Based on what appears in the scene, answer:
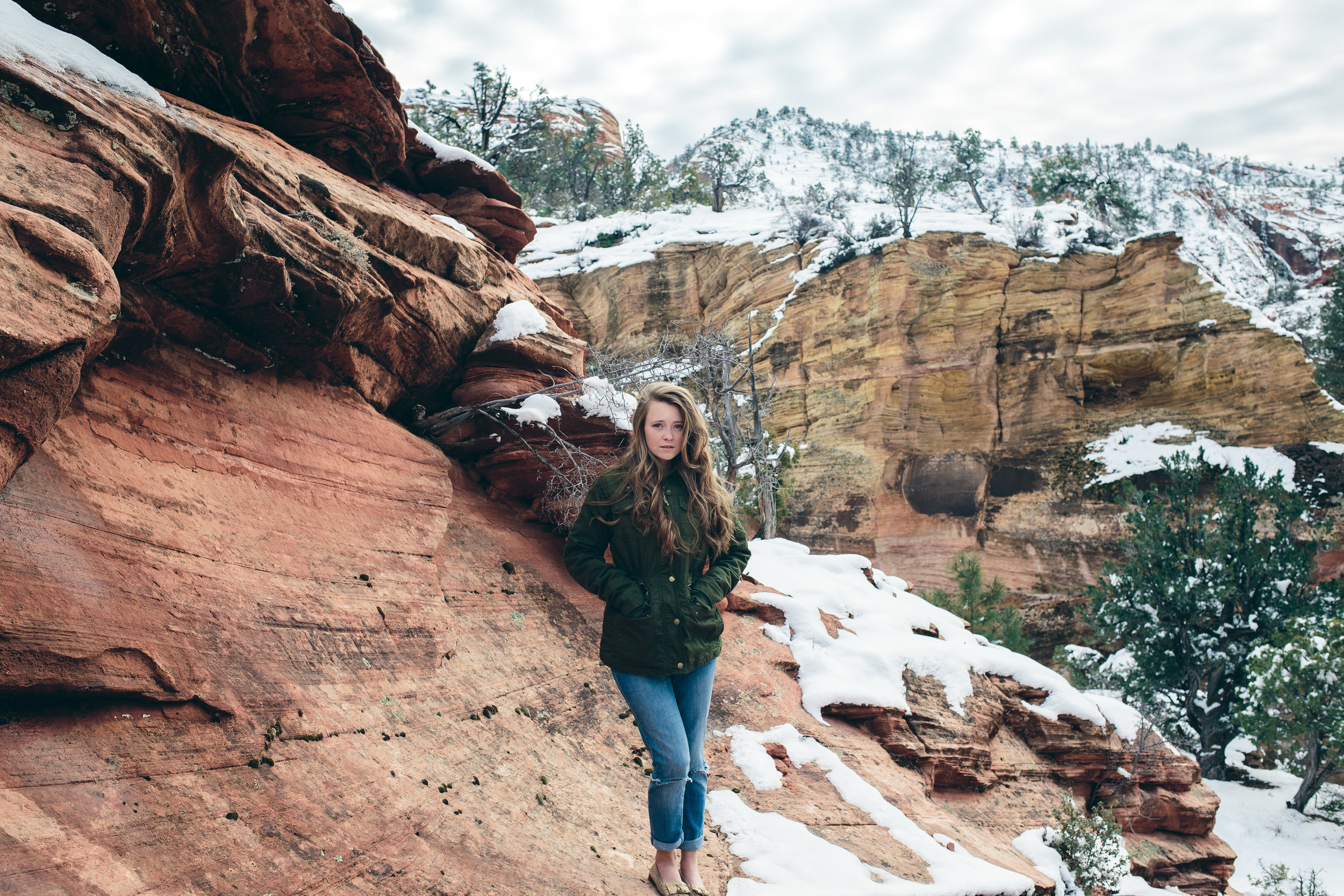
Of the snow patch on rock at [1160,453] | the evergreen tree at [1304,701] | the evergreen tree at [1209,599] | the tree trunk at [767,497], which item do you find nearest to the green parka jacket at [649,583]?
the tree trunk at [767,497]

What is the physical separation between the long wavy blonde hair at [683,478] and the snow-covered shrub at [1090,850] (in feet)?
15.5

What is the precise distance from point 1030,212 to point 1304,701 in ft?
64.0

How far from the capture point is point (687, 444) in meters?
3.26

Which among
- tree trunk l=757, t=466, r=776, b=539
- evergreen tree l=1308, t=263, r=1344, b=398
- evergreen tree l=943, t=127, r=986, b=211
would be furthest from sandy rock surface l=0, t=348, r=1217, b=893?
evergreen tree l=943, t=127, r=986, b=211

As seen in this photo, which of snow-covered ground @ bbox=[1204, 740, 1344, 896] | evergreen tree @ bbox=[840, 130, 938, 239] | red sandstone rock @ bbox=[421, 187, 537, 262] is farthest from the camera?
evergreen tree @ bbox=[840, 130, 938, 239]

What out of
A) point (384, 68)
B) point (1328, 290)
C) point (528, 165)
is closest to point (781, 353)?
point (528, 165)

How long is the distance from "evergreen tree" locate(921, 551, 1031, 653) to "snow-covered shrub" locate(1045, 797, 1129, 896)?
922 centimetres

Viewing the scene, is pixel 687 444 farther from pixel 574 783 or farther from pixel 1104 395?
pixel 1104 395

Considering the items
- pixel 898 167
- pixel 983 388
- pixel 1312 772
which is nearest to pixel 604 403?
pixel 1312 772

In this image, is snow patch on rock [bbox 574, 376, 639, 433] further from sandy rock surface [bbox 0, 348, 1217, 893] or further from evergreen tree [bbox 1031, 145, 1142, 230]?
evergreen tree [bbox 1031, 145, 1142, 230]

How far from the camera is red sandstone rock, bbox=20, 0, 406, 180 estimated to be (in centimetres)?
418

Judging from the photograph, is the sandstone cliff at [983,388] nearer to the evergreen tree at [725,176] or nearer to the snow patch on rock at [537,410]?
the evergreen tree at [725,176]

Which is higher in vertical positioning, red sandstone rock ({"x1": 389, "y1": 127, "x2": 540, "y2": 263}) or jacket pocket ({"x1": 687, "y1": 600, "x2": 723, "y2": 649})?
red sandstone rock ({"x1": 389, "y1": 127, "x2": 540, "y2": 263})

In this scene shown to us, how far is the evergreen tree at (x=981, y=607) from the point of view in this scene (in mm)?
15820
